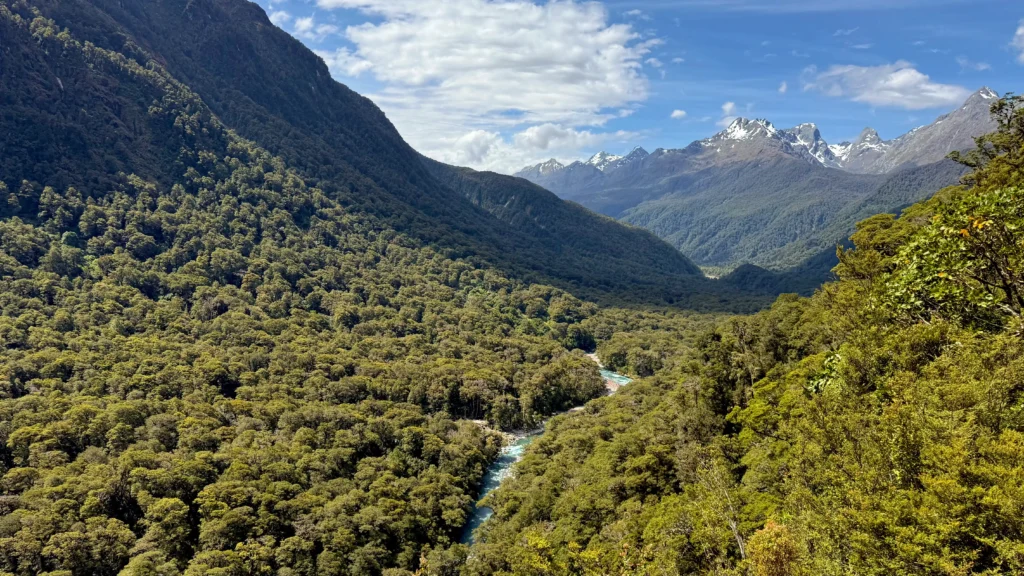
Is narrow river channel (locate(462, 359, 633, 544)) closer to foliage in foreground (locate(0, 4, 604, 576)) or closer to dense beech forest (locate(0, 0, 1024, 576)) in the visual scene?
dense beech forest (locate(0, 0, 1024, 576))

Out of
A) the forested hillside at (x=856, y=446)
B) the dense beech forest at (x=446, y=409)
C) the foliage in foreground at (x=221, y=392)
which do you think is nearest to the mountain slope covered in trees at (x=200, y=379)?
the foliage in foreground at (x=221, y=392)

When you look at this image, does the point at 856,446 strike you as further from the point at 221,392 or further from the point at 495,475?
the point at 221,392

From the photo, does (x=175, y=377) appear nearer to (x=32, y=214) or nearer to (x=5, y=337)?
(x=5, y=337)

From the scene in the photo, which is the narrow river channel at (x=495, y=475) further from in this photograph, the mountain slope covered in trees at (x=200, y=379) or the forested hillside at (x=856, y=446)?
the forested hillside at (x=856, y=446)

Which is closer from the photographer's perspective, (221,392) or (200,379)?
(200,379)

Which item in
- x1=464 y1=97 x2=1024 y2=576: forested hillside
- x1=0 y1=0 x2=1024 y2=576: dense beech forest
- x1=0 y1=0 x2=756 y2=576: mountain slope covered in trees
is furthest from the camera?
x1=0 y1=0 x2=756 y2=576: mountain slope covered in trees

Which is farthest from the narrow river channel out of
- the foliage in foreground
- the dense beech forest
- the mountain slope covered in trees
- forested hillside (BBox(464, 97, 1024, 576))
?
forested hillside (BBox(464, 97, 1024, 576))

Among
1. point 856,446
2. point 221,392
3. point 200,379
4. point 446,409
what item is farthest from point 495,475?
point 856,446

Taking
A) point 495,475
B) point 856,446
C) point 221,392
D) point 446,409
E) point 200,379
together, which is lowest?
point 495,475
